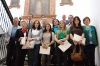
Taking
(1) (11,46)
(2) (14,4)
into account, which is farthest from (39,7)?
(1) (11,46)

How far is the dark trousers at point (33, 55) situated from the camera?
3.64 meters

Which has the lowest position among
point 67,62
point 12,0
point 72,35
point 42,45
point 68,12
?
point 67,62

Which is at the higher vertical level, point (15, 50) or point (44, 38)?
point (44, 38)

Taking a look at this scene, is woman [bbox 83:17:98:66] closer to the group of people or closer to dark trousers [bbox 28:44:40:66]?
the group of people

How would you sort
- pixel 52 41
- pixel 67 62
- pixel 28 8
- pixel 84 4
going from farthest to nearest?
pixel 28 8
pixel 84 4
pixel 52 41
pixel 67 62

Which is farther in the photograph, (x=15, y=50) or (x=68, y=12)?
(x=68, y=12)

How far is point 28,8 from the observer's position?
29.7 feet

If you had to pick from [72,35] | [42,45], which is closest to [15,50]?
[42,45]

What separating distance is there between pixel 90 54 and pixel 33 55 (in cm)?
140

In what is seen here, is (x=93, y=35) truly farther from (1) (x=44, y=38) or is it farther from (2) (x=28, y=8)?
(2) (x=28, y=8)

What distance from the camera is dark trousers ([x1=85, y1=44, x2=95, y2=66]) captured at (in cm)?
373

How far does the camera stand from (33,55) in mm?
3725

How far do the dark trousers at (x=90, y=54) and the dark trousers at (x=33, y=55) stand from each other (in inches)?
47.1

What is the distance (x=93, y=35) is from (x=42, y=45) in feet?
4.35
